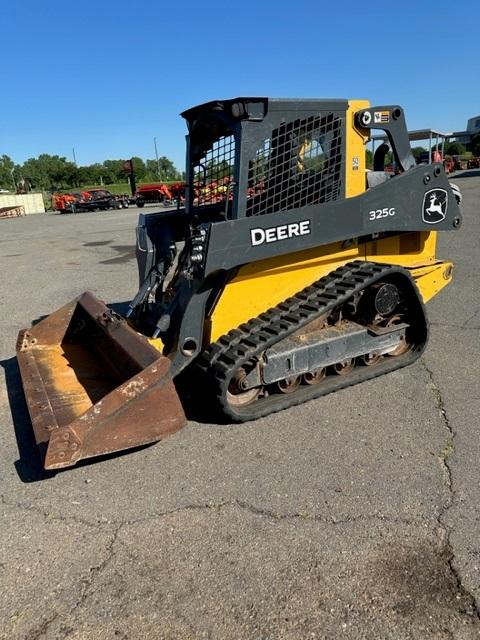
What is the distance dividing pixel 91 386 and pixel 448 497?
2.69m

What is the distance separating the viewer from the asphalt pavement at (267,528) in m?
2.23

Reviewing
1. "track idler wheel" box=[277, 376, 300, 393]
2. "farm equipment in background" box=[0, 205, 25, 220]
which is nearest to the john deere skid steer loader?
"track idler wheel" box=[277, 376, 300, 393]

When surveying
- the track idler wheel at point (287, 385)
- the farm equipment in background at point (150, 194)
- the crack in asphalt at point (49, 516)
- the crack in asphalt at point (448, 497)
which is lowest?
the crack in asphalt at point (448, 497)

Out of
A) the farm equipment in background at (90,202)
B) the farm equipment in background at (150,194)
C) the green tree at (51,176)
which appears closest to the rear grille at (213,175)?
the farm equipment in background at (150,194)

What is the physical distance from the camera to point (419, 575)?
7.86ft

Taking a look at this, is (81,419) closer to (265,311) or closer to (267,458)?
(267,458)

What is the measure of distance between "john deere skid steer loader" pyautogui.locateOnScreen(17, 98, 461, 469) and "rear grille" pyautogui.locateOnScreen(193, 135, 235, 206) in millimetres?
17

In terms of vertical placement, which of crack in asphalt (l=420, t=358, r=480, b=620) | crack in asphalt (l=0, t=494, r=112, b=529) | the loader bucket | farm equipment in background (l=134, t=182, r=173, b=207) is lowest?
crack in asphalt (l=420, t=358, r=480, b=620)

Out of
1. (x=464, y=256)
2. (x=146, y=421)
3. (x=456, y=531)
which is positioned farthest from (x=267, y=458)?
(x=464, y=256)

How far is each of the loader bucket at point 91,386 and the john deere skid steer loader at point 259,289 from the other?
0.01 m

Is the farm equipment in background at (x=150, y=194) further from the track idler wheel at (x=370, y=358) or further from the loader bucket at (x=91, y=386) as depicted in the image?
the track idler wheel at (x=370, y=358)

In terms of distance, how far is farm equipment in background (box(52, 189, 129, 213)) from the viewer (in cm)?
3497

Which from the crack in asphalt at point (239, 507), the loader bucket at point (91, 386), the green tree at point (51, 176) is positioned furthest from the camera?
Answer: the green tree at point (51, 176)

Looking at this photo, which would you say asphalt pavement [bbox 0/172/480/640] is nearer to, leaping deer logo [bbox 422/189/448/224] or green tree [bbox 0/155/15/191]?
leaping deer logo [bbox 422/189/448/224]
